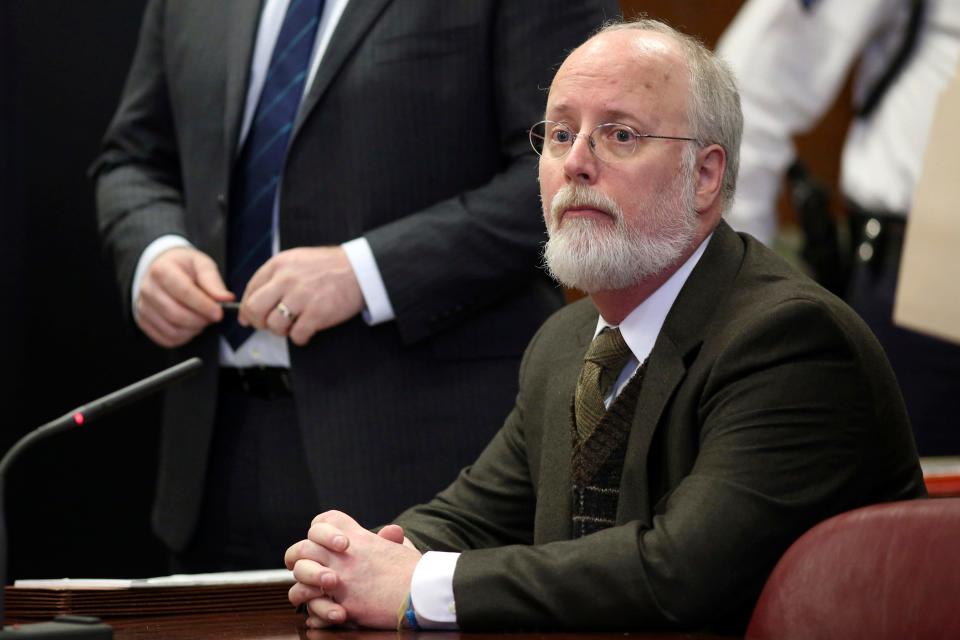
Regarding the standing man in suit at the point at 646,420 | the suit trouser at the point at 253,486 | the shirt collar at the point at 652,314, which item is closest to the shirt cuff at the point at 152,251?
the suit trouser at the point at 253,486

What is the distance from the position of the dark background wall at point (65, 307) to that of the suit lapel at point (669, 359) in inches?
76.4

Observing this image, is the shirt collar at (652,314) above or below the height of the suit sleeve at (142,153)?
below

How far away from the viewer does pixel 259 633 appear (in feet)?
5.73

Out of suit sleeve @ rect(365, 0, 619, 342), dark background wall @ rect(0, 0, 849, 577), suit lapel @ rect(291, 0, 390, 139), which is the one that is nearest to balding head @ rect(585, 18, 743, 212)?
suit sleeve @ rect(365, 0, 619, 342)

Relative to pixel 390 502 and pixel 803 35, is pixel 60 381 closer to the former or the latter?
pixel 390 502

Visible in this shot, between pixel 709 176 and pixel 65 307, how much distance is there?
1970 mm

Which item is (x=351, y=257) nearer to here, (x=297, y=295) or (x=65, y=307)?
(x=297, y=295)

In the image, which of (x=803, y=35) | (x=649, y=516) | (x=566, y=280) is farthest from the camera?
(x=803, y=35)

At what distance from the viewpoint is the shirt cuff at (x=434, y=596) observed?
1.78 m

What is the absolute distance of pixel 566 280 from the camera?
81.4 inches

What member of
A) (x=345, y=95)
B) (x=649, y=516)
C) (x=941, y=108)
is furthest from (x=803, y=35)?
(x=649, y=516)

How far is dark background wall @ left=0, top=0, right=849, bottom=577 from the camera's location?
3543 mm

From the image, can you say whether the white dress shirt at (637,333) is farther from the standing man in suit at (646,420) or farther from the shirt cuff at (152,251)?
the shirt cuff at (152,251)

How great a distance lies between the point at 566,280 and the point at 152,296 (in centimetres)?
93
